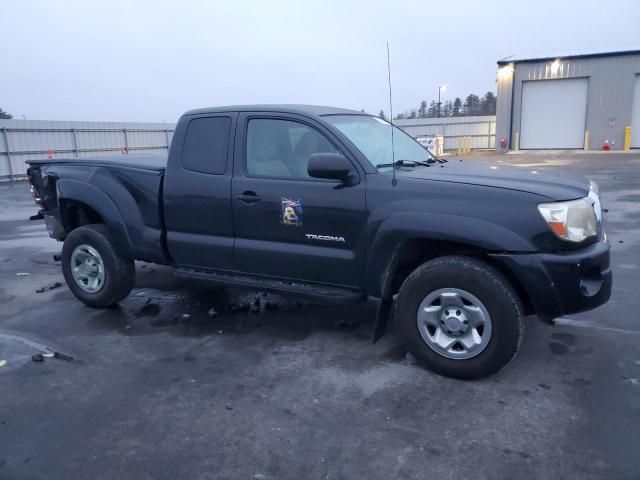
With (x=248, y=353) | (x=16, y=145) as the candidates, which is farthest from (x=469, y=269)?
(x=16, y=145)

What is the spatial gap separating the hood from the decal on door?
0.80m

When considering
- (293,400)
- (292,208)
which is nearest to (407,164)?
(292,208)

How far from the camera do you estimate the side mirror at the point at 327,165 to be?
12.3 ft

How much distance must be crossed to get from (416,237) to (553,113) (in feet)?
97.7

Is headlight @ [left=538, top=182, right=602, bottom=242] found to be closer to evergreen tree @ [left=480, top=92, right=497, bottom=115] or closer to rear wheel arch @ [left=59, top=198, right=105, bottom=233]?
rear wheel arch @ [left=59, top=198, right=105, bottom=233]

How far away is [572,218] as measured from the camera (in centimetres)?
339

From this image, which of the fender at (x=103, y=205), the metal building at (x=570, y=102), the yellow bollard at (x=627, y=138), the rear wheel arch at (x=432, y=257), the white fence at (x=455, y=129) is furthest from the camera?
the white fence at (x=455, y=129)

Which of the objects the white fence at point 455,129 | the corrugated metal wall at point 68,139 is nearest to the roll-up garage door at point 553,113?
the white fence at point 455,129

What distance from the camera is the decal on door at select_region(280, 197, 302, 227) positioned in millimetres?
4098

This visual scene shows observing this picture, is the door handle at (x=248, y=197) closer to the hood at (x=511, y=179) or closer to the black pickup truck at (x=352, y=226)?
the black pickup truck at (x=352, y=226)

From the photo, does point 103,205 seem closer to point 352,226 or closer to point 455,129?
point 352,226

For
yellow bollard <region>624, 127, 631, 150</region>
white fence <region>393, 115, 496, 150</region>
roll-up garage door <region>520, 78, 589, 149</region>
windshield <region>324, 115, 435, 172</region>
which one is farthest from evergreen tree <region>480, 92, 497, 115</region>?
windshield <region>324, 115, 435, 172</region>

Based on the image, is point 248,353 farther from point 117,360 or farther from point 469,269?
point 469,269

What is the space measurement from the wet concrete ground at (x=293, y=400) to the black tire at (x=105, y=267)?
165mm
